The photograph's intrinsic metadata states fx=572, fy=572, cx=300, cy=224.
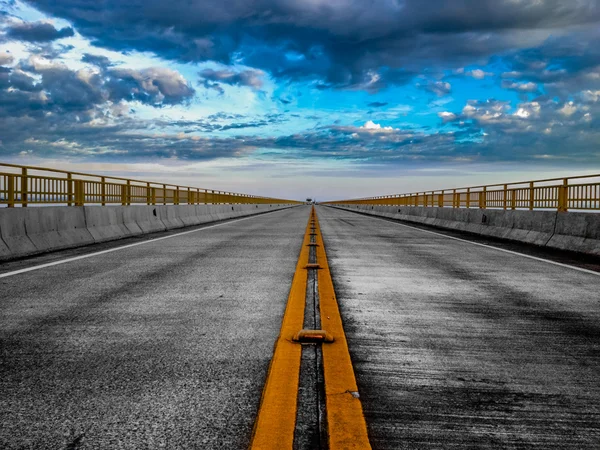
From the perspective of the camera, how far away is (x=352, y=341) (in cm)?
439

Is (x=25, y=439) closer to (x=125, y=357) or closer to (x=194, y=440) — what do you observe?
(x=194, y=440)

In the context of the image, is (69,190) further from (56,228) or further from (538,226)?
(538,226)

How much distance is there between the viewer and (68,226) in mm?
13508

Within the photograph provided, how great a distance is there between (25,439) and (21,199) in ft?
35.2

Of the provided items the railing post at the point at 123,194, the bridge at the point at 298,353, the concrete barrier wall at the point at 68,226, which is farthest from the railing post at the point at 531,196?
A: the railing post at the point at 123,194

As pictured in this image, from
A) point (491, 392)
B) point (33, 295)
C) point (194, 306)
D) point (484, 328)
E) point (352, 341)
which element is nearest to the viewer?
point (491, 392)

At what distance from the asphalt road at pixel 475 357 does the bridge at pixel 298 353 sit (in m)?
0.01

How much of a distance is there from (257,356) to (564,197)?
13.2 metres

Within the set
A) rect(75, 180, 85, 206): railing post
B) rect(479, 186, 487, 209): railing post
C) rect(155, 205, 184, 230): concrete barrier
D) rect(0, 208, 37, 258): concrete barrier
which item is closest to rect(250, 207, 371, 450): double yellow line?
rect(0, 208, 37, 258): concrete barrier

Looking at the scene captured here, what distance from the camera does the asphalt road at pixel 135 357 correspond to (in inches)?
108

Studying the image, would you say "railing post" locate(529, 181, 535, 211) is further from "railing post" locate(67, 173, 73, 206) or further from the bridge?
"railing post" locate(67, 173, 73, 206)

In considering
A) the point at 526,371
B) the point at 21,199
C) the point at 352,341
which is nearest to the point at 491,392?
the point at 526,371

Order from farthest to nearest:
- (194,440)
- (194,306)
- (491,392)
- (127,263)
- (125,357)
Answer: (127,263)
(194,306)
(125,357)
(491,392)
(194,440)

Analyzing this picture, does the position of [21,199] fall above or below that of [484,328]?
above
